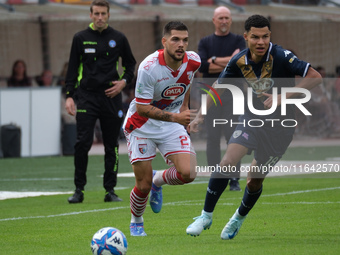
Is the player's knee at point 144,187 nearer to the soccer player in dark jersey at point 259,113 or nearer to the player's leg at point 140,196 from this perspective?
the player's leg at point 140,196

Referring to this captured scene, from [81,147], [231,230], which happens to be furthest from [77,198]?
[231,230]

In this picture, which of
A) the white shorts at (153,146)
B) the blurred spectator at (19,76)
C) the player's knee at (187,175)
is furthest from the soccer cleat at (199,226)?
the blurred spectator at (19,76)

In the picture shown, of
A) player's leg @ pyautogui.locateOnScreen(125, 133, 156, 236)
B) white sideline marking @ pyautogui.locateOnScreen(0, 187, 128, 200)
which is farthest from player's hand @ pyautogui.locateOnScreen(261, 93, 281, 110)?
white sideline marking @ pyautogui.locateOnScreen(0, 187, 128, 200)

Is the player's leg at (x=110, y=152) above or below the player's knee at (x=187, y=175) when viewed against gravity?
below

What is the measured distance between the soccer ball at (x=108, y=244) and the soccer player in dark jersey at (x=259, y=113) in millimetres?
1165

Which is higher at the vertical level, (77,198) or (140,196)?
(140,196)

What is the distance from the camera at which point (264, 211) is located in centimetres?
1038

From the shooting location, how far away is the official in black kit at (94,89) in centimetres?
1186

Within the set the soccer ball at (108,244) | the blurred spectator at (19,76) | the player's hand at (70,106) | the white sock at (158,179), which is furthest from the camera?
the blurred spectator at (19,76)

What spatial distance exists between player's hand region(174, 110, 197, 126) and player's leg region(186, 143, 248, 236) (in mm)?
495

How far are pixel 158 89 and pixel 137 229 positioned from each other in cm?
141

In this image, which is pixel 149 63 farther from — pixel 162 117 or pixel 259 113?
pixel 259 113

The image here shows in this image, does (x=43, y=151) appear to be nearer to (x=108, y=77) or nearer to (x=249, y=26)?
(x=108, y=77)

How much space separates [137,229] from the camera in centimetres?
880
